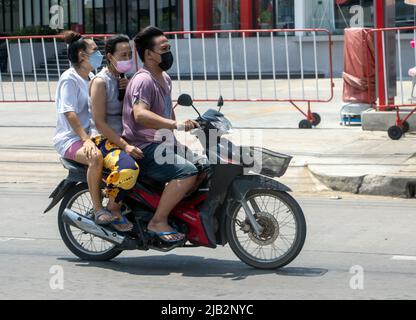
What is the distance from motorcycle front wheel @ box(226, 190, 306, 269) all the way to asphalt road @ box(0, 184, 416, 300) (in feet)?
0.39

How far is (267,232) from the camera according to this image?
23.4 ft

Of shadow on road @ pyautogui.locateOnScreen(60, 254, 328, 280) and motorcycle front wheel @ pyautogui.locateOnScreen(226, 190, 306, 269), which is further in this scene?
shadow on road @ pyautogui.locateOnScreen(60, 254, 328, 280)

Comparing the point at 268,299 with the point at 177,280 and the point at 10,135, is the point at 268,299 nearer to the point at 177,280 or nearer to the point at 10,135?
the point at 177,280

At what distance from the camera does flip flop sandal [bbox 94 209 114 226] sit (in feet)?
23.9

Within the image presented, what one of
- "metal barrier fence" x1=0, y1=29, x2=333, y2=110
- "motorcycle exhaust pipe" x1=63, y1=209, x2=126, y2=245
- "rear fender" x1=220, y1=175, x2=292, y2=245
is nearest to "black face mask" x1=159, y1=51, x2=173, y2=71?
"rear fender" x1=220, y1=175, x2=292, y2=245

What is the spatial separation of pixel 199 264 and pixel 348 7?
65.3 ft

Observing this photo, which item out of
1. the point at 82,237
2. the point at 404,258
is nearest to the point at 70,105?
the point at 82,237

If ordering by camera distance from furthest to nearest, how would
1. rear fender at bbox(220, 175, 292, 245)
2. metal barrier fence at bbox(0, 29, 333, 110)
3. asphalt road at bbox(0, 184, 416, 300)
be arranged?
metal barrier fence at bbox(0, 29, 333, 110) < rear fender at bbox(220, 175, 292, 245) < asphalt road at bbox(0, 184, 416, 300)

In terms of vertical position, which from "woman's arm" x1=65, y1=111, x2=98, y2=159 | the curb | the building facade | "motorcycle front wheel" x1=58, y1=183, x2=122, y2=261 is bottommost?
the curb

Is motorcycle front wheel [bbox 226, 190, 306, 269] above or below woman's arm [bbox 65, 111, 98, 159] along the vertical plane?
below

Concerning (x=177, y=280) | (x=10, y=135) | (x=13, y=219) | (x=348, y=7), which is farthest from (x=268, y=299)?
(x=348, y=7)

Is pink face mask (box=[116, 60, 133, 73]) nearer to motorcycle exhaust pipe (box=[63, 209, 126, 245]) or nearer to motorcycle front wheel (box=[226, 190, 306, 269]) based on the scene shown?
motorcycle exhaust pipe (box=[63, 209, 126, 245])

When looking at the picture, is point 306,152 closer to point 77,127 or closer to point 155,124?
point 77,127

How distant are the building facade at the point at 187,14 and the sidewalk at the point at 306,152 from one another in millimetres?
9165
